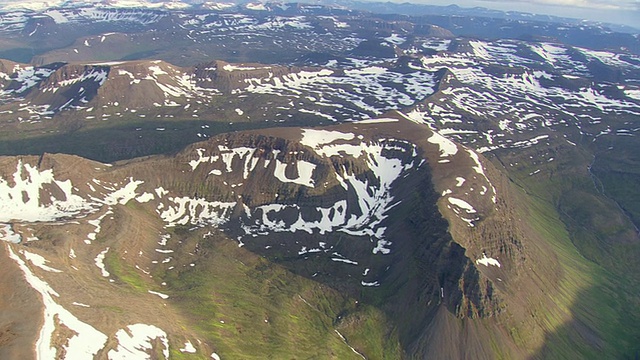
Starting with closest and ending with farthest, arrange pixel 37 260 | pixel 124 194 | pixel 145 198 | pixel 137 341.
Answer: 1. pixel 137 341
2. pixel 37 260
3. pixel 124 194
4. pixel 145 198

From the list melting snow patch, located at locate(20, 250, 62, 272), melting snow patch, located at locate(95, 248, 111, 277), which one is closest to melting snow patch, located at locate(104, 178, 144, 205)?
melting snow patch, located at locate(95, 248, 111, 277)

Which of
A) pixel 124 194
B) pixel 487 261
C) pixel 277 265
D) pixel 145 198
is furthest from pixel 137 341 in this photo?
pixel 487 261

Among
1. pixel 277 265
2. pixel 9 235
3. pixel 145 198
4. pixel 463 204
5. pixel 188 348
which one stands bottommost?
pixel 277 265

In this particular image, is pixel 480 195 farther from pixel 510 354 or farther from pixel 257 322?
pixel 257 322

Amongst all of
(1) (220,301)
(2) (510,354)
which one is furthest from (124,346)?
(2) (510,354)

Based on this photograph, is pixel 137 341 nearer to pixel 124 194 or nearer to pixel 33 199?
pixel 124 194

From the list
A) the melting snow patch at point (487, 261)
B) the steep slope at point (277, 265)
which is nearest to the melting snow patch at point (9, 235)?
the steep slope at point (277, 265)

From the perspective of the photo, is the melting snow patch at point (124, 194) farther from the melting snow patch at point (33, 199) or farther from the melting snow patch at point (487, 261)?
the melting snow patch at point (487, 261)

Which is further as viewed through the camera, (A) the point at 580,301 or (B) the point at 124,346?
(A) the point at 580,301
